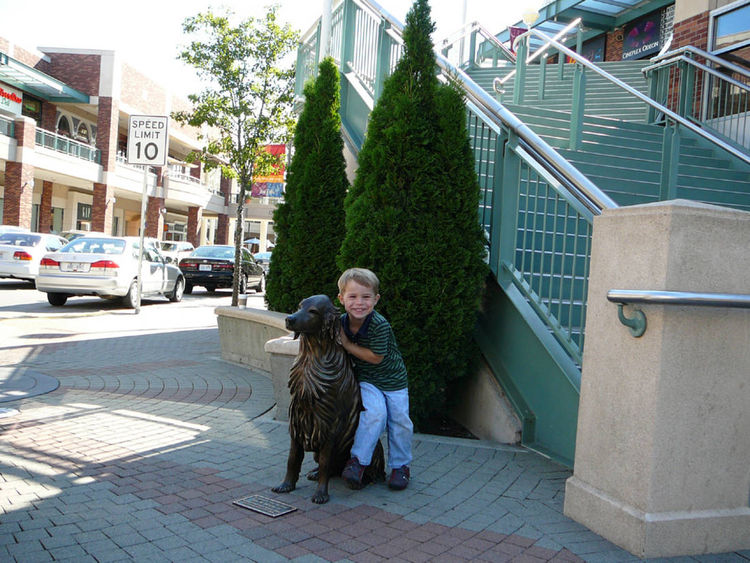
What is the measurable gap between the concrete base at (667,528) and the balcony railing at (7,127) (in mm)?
29833

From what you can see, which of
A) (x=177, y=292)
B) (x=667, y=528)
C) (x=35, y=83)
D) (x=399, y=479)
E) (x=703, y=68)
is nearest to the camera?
(x=667, y=528)

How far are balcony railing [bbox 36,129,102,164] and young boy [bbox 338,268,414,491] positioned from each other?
3007 centimetres

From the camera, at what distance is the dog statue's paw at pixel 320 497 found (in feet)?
11.5

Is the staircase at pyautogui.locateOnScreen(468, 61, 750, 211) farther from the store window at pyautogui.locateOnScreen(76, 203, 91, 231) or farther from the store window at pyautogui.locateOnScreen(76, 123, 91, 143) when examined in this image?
the store window at pyautogui.locateOnScreen(76, 123, 91, 143)

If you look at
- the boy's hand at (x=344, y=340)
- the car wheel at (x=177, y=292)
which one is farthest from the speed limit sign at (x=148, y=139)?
the boy's hand at (x=344, y=340)

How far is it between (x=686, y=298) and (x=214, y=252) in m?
18.7

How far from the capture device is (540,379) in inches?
184

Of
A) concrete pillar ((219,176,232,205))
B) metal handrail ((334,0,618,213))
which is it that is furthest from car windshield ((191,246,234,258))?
concrete pillar ((219,176,232,205))

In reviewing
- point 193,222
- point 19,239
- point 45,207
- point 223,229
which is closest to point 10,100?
point 45,207

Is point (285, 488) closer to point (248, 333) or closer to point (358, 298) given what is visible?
point (358, 298)

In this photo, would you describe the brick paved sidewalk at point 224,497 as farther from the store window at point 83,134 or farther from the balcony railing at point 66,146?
the store window at point 83,134

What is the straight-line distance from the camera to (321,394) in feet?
11.3

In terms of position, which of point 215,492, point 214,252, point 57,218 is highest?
point 57,218

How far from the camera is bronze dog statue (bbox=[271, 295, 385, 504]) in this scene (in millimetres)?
3381
